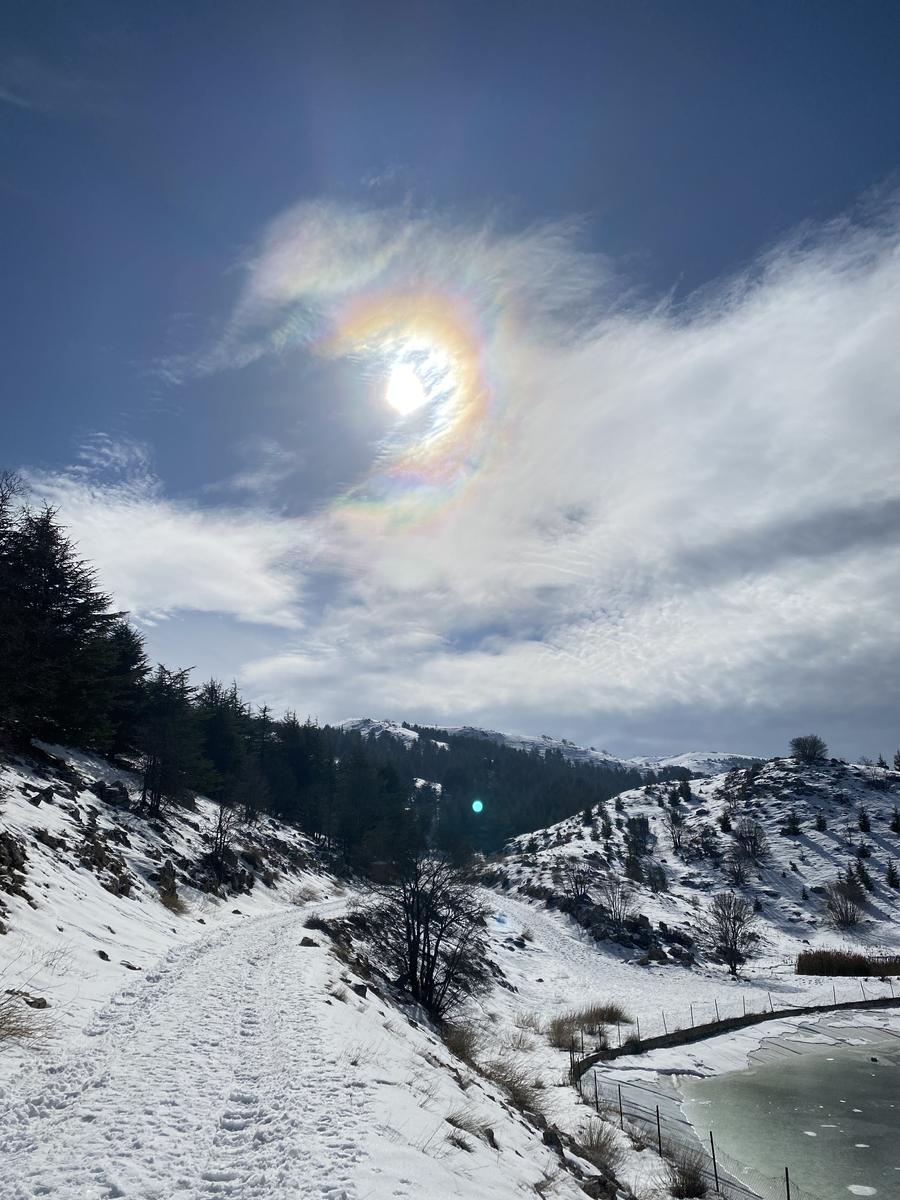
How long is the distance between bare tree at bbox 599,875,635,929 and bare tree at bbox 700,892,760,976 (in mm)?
8989

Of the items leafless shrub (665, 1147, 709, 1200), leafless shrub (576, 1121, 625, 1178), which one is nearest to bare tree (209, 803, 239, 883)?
leafless shrub (576, 1121, 625, 1178)

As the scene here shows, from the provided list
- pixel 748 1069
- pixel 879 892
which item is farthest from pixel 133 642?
pixel 879 892

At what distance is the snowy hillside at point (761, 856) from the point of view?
74.9 metres

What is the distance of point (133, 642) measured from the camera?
5041 cm

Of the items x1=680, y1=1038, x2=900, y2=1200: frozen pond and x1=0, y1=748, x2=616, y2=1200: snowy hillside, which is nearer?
x1=0, y1=748, x2=616, y2=1200: snowy hillside

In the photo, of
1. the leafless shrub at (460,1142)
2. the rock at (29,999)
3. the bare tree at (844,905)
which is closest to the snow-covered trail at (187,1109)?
the rock at (29,999)

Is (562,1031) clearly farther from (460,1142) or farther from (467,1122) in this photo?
(460,1142)

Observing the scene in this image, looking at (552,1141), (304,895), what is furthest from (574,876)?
(552,1141)

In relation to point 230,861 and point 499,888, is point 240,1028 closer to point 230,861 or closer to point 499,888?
point 230,861

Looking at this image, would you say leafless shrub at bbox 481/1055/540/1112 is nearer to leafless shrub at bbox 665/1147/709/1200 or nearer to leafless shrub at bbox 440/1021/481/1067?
leafless shrub at bbox 440/1021/481/1067

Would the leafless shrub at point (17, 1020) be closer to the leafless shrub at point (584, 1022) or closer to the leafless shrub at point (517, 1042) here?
the leafless shrub at point (517, 1042)

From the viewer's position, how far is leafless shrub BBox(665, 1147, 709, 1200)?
658 inches

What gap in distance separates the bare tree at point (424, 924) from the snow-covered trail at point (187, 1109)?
1372 cm

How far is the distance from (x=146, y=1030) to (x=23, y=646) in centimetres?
2102
